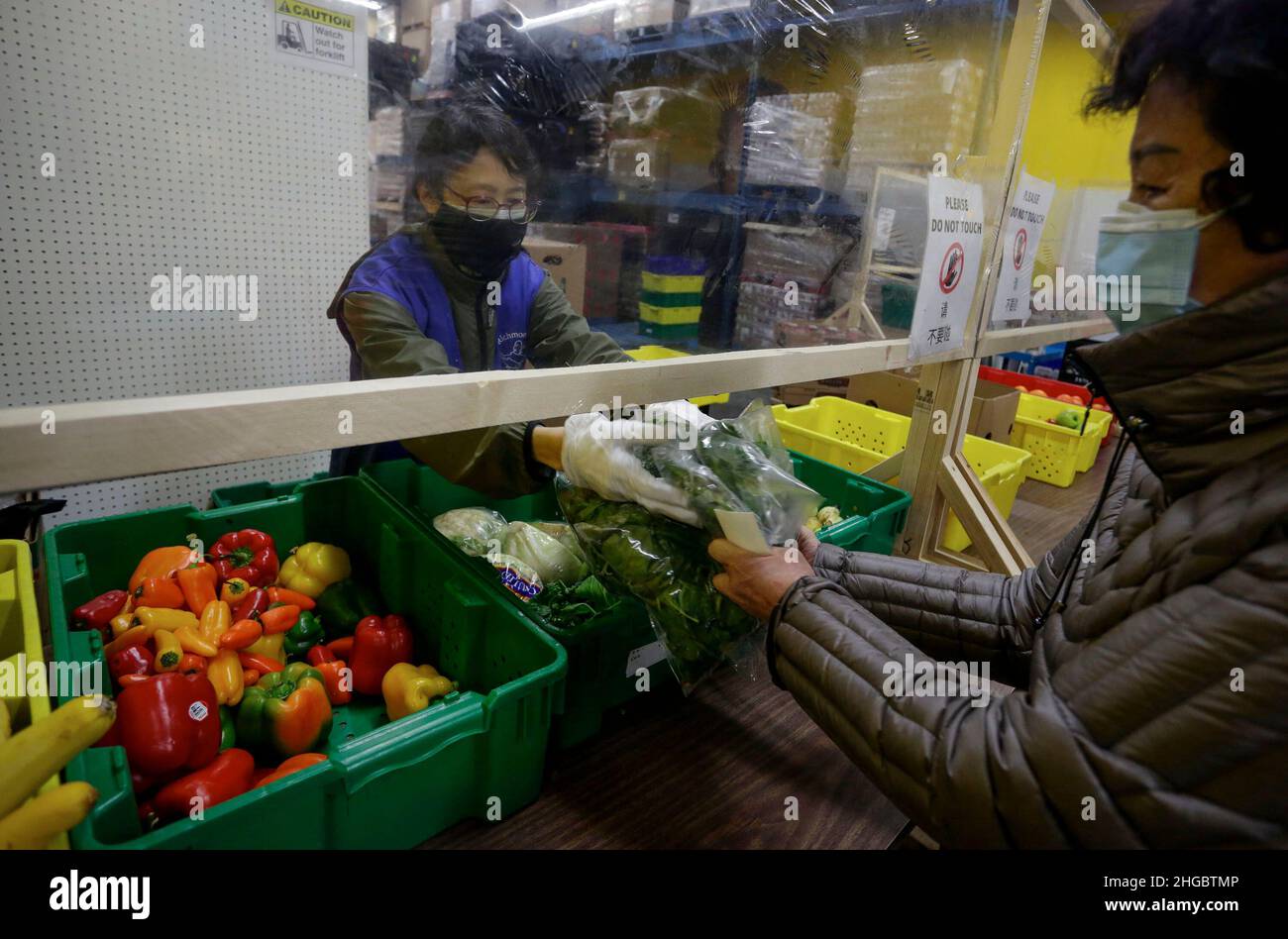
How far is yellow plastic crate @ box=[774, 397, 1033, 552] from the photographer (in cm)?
237

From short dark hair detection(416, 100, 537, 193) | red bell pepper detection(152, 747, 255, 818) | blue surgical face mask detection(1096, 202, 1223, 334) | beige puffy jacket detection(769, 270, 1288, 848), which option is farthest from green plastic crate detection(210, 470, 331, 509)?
blue surgical face mask detection(1096, 202, 1223, 334)

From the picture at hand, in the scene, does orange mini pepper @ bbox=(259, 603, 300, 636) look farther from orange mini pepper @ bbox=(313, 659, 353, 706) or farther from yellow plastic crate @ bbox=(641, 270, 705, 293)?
yellow plastic crate @ bbox=(641, 270, 705, 293)

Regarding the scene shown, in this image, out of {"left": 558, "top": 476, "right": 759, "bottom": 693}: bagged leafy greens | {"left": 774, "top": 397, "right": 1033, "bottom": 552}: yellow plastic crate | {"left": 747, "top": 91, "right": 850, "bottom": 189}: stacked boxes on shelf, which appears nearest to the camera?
{"left": 558, "top": 476, "right": 759, "bottom": 693}: bagged leafy greens

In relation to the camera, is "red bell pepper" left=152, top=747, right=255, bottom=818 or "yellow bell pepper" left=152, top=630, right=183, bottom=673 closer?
"red bell pepper" left=152, top=747, right=255, bottom=818

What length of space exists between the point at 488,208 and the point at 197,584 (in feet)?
2.80

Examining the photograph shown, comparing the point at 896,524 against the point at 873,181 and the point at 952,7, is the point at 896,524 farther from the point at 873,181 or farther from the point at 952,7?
the point at 952,7

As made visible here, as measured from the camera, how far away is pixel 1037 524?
260cm

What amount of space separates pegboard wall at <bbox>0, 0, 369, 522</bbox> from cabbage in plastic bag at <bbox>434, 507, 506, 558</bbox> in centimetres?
39

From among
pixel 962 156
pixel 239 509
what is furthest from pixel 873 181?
pixel 239 509

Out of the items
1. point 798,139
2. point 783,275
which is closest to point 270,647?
point 783,275

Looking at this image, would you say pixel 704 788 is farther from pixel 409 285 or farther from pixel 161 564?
pixel 161 564

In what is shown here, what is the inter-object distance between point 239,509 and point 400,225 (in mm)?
708

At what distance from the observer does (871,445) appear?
2.77 meters

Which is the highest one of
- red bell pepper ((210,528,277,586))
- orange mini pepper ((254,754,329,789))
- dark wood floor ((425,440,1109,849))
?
red bell pepper ((210,528,277,586))
